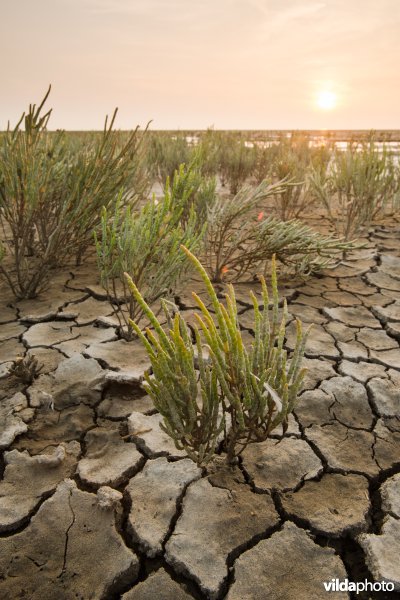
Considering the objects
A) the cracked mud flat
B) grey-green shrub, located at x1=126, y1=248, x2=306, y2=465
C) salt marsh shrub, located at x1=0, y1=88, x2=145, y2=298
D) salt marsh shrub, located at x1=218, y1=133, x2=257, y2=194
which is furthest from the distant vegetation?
salt marsh shrub, located at x1=218, y1=133, x2=257, y2=194

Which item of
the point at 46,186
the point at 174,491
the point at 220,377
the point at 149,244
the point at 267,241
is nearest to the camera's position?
the point at 220,377

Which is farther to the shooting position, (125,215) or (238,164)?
(238,164)

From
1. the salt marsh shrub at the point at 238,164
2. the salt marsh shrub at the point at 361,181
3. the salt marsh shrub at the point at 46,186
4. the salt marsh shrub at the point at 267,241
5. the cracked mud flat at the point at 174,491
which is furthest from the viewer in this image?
the salt marsh shrub at the point at 238,164

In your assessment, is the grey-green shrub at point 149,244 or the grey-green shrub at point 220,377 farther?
the grey-green shrub at point 149,244

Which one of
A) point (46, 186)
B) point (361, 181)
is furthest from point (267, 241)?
point (361, 181)

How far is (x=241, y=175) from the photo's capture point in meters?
5.95

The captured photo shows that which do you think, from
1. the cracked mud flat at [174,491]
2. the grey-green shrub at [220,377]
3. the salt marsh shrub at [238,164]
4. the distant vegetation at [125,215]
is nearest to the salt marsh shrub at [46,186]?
the distant vegetation at [125,215]

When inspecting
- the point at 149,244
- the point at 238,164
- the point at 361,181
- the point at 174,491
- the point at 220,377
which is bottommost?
the point at 174,491

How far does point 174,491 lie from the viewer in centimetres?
132

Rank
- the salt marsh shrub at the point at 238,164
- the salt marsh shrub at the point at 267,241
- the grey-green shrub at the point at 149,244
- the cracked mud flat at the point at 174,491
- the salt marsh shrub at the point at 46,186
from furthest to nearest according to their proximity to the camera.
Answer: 1. the salt marsh shrub at the point at 238,164
2. the salt marsh shrub at the point at 267,241
3. the salt marsh shrub at the point at 46,186
4. the grey-green shrub at the point at 149,244
5. the cracked mud flat at the point at 174,491

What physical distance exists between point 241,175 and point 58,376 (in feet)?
15.7

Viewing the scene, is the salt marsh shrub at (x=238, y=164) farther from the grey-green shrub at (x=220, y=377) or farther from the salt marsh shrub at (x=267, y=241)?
the grey-green shrub at (x=220, y=377)

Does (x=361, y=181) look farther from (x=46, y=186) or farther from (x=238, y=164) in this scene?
(x=46, y=186)

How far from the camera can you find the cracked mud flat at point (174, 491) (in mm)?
1084
